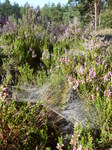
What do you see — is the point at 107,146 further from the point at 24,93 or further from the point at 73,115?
the point at 24,93

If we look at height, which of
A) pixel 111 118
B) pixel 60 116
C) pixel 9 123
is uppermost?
pixel 9 123

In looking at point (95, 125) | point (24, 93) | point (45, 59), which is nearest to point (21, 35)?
point (45, 59)

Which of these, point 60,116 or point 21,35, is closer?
point 60,116

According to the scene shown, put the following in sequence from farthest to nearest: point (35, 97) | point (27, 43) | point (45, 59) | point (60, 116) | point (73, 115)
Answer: point (27, 43) < point (45, 59) < point (35, 97) < point (60, 116) < point (73, 115)

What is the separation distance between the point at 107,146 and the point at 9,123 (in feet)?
2.97

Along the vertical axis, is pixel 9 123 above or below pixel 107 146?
above

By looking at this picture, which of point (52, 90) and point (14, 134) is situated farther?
point (52, 90)

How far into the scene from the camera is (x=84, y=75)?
2.41 meters

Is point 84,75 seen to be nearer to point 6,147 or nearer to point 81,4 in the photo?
point 6,147

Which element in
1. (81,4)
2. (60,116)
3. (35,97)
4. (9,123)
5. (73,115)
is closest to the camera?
(9,123)

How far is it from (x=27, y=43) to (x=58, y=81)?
67.2 inches

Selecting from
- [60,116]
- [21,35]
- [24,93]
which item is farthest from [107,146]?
[21,35]

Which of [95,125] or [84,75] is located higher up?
[84,75]

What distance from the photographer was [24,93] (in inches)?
113
